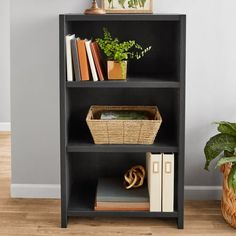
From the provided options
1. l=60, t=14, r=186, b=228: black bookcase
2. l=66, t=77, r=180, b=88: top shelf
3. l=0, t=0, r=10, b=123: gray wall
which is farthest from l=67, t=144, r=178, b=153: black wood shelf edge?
l=0, t=0, r=10, b=123: gray wall

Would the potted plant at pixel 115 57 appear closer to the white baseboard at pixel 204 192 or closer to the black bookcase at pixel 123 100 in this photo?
the black bookcase at pixel 123 100

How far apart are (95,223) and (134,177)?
34 centimetres

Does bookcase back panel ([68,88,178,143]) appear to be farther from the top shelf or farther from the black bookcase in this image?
the top shelf

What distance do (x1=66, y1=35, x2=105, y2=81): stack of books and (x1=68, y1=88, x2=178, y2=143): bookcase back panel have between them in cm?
38

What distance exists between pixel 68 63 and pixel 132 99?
563mm

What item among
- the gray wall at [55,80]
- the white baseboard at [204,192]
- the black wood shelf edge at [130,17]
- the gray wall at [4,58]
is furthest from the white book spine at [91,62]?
the gray wall at [4,58]

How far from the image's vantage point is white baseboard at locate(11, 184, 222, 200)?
335cm

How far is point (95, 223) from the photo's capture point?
117 inches

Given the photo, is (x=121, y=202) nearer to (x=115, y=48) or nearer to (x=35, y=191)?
(x=35, y=191)

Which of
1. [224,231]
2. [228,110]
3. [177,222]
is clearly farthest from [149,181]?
[228,110]

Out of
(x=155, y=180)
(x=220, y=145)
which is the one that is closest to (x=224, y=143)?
(x=220, y=145)

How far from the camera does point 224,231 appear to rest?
9.44 ft

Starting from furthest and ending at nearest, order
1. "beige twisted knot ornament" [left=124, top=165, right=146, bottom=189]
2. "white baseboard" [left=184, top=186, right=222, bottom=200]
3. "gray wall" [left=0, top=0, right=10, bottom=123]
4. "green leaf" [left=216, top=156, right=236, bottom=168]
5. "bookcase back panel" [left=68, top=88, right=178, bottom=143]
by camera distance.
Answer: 1. "gray wall" [left=0, top=0, right=10, bottom=123]
2. "white baseboard" [left=184, top=186, right=222, bottom=200]
3. "bookcase back panel" [left=68, top=88, right=178, bottom=143]
4. "beige twisted knot ornament" [left=124, top=165, right=146, bottom=189]
5. "green leaf" [left=216, top=156, right=236, bottom=168]

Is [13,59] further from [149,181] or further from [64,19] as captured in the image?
[149,181]
